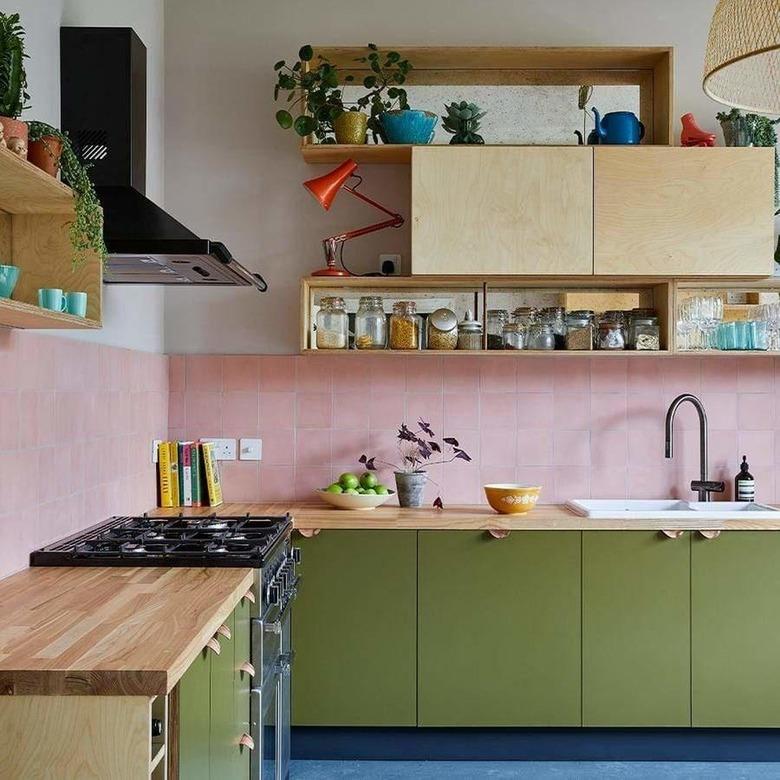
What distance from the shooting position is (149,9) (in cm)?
403

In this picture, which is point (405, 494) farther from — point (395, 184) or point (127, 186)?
point (127, 186)

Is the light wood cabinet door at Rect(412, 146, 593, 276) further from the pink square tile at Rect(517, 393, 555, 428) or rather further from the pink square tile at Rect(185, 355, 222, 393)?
the pink square tile at Rect(185, 355, 222, 393)

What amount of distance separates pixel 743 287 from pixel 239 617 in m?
2.60

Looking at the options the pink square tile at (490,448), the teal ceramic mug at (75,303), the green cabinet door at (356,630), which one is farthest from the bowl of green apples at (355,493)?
the teal ceramic mug at (75,303)

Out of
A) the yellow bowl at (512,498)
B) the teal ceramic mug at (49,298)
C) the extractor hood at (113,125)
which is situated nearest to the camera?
the teal ceramic mug at (49,298)

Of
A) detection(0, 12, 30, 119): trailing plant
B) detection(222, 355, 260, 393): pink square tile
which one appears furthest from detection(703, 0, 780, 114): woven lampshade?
detection(222, 355, 260, 393): pink square tile

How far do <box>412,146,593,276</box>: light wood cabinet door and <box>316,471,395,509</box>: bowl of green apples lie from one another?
0.86 meters

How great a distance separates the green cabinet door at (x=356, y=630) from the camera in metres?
3.67

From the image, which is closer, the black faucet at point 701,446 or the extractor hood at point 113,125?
the extractor hood at point 113,125

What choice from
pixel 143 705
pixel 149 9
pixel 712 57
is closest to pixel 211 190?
pixel 149 9

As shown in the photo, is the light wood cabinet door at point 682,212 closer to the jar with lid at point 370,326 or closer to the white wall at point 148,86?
the jar with lid at point 370,326

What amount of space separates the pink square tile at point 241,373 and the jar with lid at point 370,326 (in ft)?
1.54

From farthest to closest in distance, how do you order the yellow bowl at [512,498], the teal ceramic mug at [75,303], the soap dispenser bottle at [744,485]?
the soap dispenser bottle at [744,485], the yellow bowl at [512,498], the teal ceramic mug at [75,303]

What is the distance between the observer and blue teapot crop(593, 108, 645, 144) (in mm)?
3949
